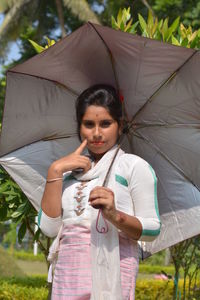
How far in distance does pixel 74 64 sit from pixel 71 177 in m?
0.62

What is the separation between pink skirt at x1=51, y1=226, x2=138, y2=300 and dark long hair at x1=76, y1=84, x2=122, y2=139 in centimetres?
59

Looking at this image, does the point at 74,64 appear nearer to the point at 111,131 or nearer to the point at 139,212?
the point at 111,131

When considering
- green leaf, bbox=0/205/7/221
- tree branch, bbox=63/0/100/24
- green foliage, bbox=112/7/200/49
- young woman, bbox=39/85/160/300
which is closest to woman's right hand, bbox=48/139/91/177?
young woman, bbox=39/85/160/300

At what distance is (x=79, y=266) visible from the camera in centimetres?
270

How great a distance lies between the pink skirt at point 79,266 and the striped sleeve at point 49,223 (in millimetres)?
77

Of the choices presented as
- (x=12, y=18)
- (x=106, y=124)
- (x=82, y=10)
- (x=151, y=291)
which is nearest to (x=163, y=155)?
(x=106, y=124)

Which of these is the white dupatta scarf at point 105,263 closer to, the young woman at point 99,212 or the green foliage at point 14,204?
the young woman at point 99,212

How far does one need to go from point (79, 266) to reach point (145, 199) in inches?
16.6

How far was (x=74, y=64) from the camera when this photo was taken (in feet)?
10.4

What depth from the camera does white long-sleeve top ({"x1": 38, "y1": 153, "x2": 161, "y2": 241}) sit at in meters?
2.69

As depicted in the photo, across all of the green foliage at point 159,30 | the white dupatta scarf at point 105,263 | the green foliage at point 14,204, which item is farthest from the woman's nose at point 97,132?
the green foliage at point 14,204

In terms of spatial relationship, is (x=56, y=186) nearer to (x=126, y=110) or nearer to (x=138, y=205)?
(x=138, y=205)

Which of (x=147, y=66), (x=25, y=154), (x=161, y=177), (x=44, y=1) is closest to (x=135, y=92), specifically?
(x=147, y=66)

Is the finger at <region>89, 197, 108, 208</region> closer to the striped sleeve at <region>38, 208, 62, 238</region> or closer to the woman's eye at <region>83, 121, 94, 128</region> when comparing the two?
the striped sleeve at <region>38, 208, 62, 238</region>
